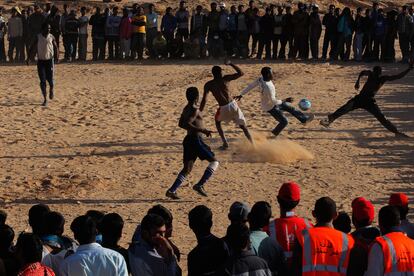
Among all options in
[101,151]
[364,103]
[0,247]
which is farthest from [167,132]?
[0,247]

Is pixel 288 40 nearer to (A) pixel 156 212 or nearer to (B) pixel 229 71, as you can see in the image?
(B) pixel 229 71

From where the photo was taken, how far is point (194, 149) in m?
13.0

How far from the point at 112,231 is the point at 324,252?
163 centimetres

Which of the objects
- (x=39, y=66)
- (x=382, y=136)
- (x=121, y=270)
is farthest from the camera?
(x=39, y=66)

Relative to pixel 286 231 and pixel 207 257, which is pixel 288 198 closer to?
pixel 286 231

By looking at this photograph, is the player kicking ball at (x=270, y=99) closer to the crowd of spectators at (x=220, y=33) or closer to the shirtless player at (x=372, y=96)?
the shirtless player at (x=372, y=96)

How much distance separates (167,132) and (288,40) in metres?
10.5

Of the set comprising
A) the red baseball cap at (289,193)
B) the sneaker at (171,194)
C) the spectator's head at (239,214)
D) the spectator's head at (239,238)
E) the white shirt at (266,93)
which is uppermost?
the red baseball cap at (289,193)

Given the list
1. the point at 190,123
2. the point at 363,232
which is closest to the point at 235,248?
the point at 363,232

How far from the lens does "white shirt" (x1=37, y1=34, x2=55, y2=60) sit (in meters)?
20.0

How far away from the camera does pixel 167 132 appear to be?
17.9 metres

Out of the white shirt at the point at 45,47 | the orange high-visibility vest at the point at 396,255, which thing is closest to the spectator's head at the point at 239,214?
the orange high-visibility vest at the point at 396,255

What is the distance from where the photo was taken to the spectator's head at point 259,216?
7.84 m

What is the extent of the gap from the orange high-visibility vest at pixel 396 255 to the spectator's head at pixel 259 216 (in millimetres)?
945
